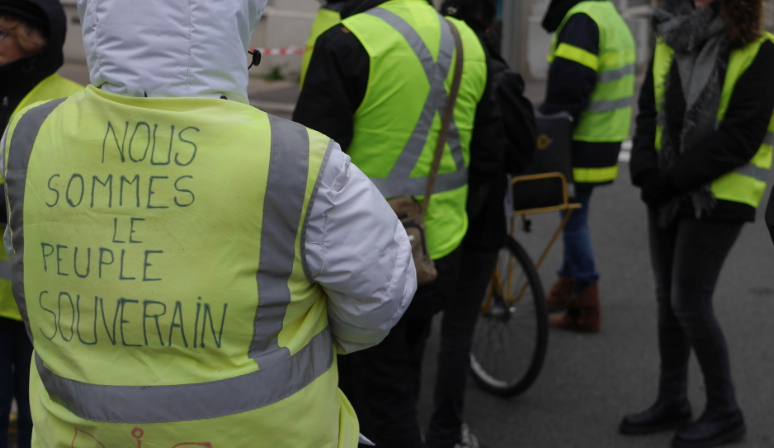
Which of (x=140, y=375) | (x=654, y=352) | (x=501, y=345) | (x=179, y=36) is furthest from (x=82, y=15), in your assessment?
(x=654, y=352)

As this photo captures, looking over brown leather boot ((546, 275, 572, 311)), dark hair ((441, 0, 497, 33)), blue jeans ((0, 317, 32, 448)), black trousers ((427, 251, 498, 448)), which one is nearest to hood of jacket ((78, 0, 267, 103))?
blue jeans ((0, 317, 32, 448))

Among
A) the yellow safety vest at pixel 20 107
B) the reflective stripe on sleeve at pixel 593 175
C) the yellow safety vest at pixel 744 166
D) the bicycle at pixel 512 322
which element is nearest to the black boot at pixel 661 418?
the bicycle at pixel 512 322

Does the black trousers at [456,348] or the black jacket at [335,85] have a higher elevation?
the black jacket at [335,85]

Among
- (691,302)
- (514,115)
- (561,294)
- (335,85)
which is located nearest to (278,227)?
(335,85)

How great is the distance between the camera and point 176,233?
1441 mm

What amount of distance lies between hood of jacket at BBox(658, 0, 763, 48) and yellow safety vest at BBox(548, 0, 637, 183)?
1275 mm

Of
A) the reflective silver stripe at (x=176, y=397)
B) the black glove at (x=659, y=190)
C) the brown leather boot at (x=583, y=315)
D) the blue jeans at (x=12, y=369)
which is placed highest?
the reflective silver stripe at (x=176, y=397)

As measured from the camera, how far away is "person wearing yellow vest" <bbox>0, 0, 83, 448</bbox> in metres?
2.40

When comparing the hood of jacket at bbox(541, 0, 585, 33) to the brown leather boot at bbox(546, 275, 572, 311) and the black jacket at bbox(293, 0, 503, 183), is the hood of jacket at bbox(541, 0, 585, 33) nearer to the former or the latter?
the brown leather boot at bbox(546, 275, 572, 311)

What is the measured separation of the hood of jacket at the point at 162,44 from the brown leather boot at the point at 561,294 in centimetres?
340

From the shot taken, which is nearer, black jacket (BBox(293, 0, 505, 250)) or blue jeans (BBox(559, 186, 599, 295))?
black jacket (BBox(293, 0, 505, 250))

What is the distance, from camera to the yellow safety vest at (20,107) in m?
2.42

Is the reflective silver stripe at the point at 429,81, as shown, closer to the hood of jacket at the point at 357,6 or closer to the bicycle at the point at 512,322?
the hood of jacket at the point at 357,6

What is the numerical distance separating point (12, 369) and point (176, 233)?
1619 mm
